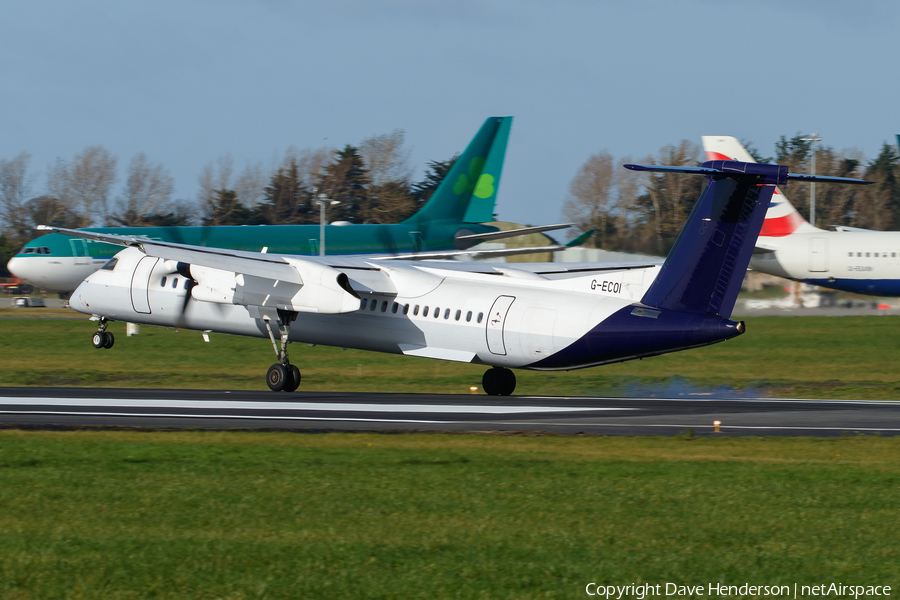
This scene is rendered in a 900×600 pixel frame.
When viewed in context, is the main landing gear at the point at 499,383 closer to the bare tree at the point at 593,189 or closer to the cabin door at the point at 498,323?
the cabin door at the point at 498,323

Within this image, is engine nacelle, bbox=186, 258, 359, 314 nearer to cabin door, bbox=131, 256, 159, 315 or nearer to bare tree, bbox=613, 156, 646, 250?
cabin door, bbox=131, 256, 159, 315

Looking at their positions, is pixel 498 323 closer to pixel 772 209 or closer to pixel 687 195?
pixel 772 209

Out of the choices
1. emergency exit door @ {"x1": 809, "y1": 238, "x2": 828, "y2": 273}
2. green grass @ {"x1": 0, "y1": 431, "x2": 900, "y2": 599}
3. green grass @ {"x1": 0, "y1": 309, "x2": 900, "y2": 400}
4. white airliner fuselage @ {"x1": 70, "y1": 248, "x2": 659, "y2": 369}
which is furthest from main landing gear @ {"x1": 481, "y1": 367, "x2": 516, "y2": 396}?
emergency exit door @ {"x1": 809, "y1": 238, "x2": 828, "y2": 273}

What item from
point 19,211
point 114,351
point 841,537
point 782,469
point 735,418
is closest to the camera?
point 841,537

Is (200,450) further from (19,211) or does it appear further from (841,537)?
(19,211)

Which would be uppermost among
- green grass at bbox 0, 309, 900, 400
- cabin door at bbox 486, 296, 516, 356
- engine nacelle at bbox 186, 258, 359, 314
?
engine nacelle at bbox 186, 258, 359, 314

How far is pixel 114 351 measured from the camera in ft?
131

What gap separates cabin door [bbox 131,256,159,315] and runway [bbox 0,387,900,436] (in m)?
3.62

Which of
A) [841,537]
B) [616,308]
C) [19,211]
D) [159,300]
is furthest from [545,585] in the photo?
[19,211]

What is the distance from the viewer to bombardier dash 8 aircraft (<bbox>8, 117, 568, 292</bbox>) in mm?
50281

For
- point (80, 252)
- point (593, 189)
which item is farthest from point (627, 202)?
point (80, 252)

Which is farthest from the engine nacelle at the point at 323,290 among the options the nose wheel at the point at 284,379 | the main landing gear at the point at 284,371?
the nose wheel at the point at 284,379

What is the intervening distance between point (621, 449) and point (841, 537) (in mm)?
6059

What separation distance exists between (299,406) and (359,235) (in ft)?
104
